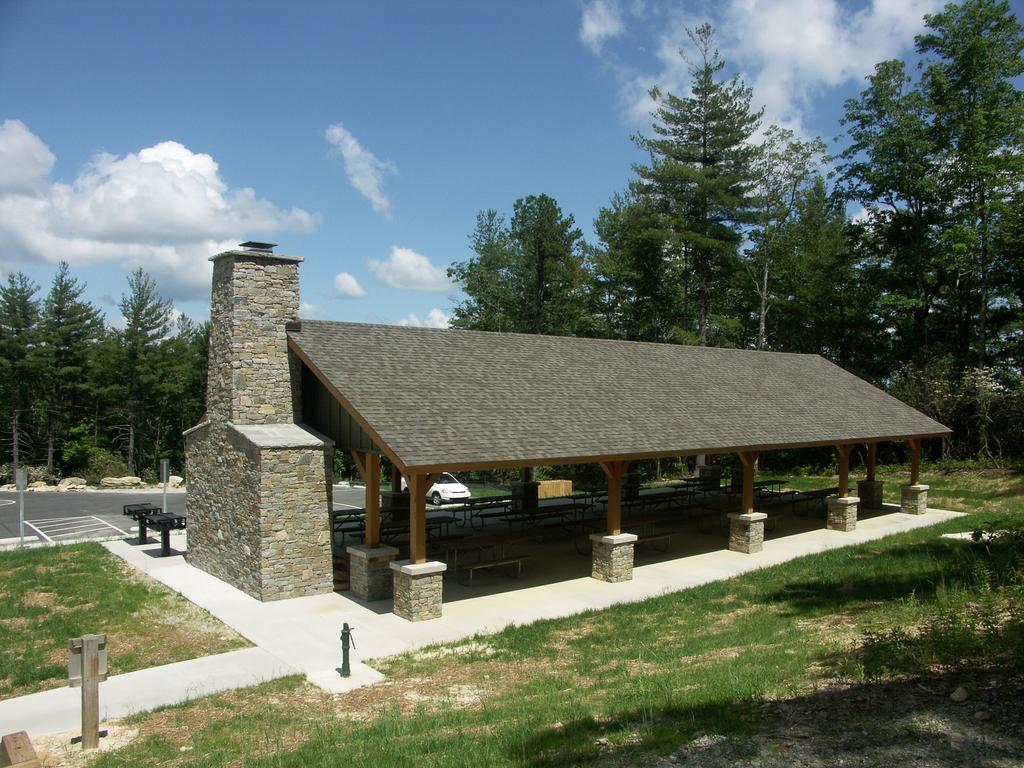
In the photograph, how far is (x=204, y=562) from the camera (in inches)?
551

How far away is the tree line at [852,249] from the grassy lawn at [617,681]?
21604 millimetres

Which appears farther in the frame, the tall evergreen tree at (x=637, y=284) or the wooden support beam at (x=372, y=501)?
the tall evergreen tree at (x=637, y=284)

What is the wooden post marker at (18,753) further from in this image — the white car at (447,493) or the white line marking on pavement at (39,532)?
the white car at (447,493)

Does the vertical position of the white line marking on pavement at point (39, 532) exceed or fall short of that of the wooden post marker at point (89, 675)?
it falls short

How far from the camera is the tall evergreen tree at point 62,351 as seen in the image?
42250 millimetres

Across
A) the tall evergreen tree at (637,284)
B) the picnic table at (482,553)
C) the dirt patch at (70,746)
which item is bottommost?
the dirt patch at (70,746)

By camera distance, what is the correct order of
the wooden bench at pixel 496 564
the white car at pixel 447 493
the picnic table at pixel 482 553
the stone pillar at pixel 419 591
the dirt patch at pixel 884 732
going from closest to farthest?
the dirt patch at pixel 884 732 → the stone pillar at pixel 419 591 → the wooden bench at pixel 496 564 → the picnic table at pixel 482 553 → the white car at pixel 447 493

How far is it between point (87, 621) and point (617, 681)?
8.11 metres

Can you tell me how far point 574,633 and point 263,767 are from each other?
509 cm

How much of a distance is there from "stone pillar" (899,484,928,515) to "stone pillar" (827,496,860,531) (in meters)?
3.42

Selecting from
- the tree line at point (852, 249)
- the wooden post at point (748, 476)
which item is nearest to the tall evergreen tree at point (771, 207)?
the tree line at point (852, 249)

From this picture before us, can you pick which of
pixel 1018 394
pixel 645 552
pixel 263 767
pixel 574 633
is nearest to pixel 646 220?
pixel 1018 394

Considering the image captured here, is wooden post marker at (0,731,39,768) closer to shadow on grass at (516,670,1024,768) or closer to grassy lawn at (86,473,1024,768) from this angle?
grassy lawn at (86,473,1024,768)

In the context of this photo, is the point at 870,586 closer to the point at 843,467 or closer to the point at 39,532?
the point at 843,467
